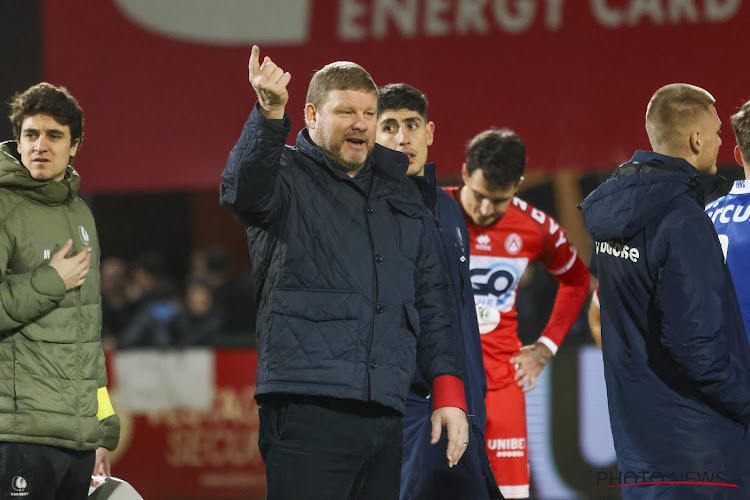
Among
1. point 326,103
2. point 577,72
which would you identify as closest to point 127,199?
point 577,72

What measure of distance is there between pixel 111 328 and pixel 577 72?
182 inches

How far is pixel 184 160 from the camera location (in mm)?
8805

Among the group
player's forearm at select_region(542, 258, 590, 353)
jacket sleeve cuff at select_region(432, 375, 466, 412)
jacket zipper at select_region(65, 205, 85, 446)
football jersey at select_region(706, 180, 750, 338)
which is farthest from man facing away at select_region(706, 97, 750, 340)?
jacket zipper at select_region(65, 205, 85, 446)

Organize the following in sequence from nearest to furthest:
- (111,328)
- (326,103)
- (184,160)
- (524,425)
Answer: (326,103) → (524,425) → (184,160) → (111,328)

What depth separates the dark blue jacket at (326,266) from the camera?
3.08m

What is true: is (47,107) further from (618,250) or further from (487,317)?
(487,317)

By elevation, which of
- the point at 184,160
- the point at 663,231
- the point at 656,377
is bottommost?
the point at 656,377

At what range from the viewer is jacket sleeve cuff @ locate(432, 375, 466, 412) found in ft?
11.3

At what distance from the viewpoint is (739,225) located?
403 cm

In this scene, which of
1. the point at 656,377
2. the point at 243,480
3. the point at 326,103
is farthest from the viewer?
the point at 243,480

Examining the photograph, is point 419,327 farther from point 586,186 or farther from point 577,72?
point 586,186

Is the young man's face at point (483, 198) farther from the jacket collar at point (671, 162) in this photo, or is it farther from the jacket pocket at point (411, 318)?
the jacket pocket at point (411, 318)

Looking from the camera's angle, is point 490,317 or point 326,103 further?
point 490,317

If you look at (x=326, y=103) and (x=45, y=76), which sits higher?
(x=45, y=76)
